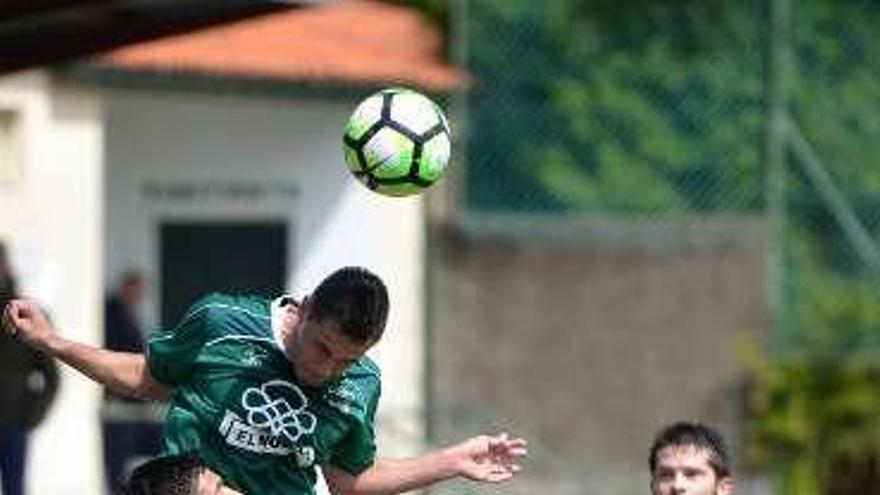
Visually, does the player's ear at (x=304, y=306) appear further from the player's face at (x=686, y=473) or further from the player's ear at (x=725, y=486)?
the player's ear at (x=725, y=486)

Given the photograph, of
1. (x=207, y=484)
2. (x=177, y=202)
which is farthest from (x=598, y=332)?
(x=207, y=484)

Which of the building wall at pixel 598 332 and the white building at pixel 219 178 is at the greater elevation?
the white building at pixel 219 178

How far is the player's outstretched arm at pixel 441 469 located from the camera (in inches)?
342

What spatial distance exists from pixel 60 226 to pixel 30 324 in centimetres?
1111

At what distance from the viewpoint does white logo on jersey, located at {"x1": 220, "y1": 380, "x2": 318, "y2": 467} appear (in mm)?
8867

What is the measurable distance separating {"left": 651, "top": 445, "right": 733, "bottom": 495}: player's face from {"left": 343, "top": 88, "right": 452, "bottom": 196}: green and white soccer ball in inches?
71.5

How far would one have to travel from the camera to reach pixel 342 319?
8.43m

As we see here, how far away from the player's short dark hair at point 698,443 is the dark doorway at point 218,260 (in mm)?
12967

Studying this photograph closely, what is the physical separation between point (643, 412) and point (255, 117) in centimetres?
349

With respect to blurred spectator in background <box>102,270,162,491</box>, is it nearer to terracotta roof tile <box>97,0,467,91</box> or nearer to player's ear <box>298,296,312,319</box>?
terracotta roof tile <box>97,0,467,91</box>

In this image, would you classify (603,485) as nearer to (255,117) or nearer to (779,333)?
(779,333)

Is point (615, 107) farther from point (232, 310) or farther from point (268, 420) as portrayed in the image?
point (268, 420)

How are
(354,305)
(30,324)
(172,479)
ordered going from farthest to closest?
1. (30,324)
2. (354,305)
3. (172,479)

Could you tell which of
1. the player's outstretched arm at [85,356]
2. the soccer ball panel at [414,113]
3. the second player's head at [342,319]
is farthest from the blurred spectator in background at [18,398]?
the second player's head at [342,319]
